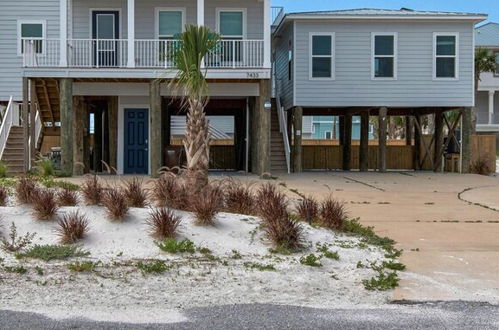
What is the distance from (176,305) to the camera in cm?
541

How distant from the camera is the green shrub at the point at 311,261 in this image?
658 cm

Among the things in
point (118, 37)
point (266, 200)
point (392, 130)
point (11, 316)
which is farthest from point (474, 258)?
point (392, 130)

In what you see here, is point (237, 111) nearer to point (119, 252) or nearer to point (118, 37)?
point (118, 37)

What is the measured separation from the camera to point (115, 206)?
753cm

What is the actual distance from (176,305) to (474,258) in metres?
3.92

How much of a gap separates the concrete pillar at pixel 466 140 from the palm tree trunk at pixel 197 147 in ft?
56.5

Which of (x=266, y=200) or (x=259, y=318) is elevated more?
(x=266, y=200)

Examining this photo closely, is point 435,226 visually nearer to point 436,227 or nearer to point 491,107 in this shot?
point 436,227

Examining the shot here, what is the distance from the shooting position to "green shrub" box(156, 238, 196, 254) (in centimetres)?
682

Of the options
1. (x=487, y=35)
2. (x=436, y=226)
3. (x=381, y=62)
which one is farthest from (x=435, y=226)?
(x=487, y=35)

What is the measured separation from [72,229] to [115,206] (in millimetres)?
724

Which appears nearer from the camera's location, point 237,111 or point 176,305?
point 176,305

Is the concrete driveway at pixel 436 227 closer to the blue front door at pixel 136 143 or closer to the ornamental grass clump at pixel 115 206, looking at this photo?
the ornamental grass clump at pixel 115 206

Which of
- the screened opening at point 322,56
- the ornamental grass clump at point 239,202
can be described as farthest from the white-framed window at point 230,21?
the ornamental grass clump at point 239,202
